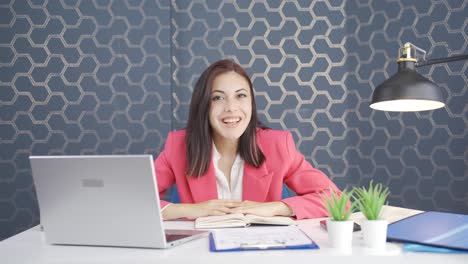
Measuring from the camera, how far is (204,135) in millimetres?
1982

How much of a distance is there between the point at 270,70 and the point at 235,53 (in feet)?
0.83

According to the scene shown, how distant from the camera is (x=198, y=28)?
315cm

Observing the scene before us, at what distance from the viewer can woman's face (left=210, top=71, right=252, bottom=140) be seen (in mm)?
1937

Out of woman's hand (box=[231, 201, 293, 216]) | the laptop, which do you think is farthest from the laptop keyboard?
woman's hand (box=[231, 201, 293, 216])

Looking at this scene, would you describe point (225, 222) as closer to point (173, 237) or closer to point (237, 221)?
point (237, 221)

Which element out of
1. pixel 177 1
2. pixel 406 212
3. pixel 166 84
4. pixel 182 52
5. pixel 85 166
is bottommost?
pixel 406 212

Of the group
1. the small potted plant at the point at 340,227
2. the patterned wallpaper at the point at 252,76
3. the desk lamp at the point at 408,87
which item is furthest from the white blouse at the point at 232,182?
the patterned wallpaper at the point at 252,76

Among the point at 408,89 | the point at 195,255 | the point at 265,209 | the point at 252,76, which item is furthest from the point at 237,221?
the point at 252,76

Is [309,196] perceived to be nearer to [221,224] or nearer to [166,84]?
[221,224]

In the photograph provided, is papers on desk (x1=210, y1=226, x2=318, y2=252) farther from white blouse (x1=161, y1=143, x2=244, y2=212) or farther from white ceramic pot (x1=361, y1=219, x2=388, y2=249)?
white blouse (x1=161, y1=143, x2=244, y2=212)

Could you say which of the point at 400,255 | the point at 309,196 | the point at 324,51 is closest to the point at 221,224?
the point at 309,196

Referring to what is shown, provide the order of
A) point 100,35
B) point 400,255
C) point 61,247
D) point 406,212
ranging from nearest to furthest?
1. point 400,255
2. point 61,247
3. point 406,212
4. point 100,35

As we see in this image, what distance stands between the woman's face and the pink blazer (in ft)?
0.43

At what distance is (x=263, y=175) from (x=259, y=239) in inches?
30.4
